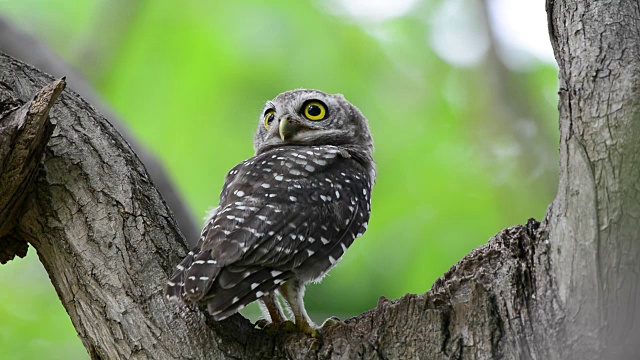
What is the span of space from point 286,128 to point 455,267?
7.54 ft

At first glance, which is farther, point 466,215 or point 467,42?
point 467,42

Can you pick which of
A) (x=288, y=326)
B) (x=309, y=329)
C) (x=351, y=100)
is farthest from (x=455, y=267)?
(x=351, y=100)

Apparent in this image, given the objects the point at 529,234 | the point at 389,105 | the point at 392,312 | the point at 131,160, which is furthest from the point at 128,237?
the point at 389,105

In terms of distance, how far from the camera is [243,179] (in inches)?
177

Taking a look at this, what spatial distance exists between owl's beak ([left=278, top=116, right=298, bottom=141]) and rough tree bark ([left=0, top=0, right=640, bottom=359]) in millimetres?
1779

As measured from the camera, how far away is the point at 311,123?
19.6 feet

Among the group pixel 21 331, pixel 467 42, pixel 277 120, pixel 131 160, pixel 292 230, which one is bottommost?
pixel 292 230

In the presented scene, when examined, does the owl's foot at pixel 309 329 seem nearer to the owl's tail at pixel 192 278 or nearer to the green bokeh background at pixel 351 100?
the owl's tail at pixel 192 278

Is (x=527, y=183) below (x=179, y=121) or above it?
below

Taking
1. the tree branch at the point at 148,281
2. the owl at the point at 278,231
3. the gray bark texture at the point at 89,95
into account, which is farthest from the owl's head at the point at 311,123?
the tree branch at the point at 148,281

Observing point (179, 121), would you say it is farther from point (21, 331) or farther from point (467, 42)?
point (467, 42)

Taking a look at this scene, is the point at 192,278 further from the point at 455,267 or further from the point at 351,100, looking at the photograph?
the point at 351,100

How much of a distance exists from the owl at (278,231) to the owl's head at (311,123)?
53cm

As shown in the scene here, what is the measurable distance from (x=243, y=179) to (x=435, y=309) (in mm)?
1476
